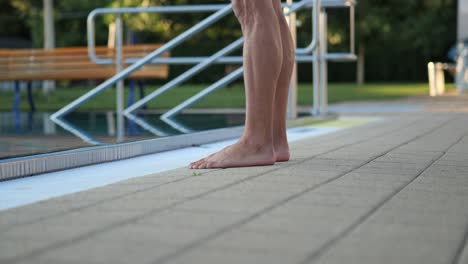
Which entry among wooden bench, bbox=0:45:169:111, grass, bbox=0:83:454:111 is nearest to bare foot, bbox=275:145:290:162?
wooden bench, bbox=0:45:169:111

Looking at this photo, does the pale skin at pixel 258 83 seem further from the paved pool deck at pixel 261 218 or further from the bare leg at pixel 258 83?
the paved pool deck at pixel 261 218

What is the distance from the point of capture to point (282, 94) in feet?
13.0

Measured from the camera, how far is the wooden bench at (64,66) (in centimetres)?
917

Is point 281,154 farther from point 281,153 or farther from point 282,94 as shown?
point 282,94

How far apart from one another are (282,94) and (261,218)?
5.39 ft

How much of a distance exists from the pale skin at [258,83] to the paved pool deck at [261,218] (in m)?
0.11

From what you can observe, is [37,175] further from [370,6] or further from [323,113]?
[370,6]

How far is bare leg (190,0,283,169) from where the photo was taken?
145 inches

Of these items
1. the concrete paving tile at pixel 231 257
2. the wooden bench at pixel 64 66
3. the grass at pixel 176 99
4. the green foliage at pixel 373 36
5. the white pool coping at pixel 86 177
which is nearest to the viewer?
the concrete paving tile at pixel 231 257

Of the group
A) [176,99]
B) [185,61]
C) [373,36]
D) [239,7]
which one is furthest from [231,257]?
[373,36]

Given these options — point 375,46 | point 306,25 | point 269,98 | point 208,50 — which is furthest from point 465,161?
point 375,46

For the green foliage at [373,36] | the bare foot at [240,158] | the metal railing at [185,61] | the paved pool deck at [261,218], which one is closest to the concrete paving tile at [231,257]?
the paved pool deck at [261,218]

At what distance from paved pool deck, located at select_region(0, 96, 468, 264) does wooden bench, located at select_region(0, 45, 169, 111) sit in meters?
5.56

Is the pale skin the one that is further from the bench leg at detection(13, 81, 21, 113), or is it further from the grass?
the grass
